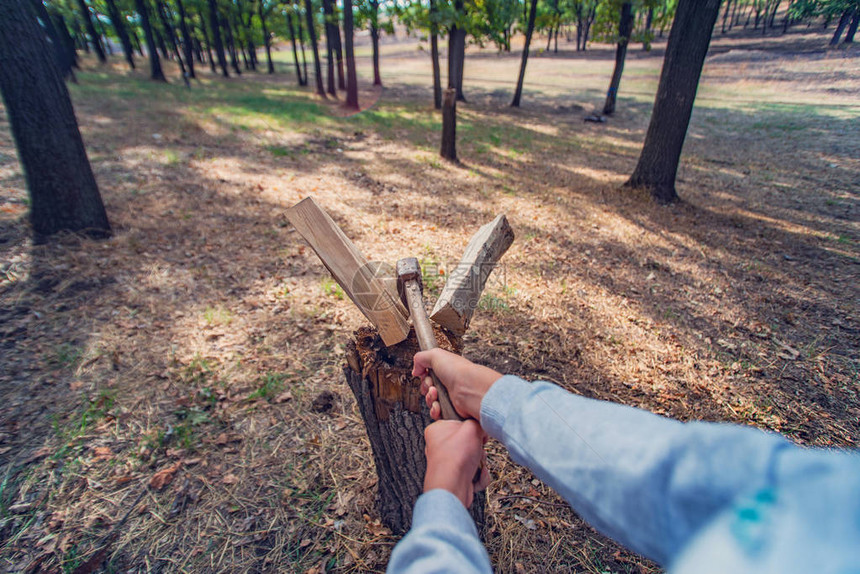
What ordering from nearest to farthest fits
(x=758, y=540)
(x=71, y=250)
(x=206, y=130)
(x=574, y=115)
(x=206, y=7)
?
(x=758, y=540)
(x=71, y=250)
(x=206, y=130)
(x=574, y=115)
(x=206, y=7)

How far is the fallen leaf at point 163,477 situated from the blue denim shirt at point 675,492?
2.33 metres

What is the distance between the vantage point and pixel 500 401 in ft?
3.70

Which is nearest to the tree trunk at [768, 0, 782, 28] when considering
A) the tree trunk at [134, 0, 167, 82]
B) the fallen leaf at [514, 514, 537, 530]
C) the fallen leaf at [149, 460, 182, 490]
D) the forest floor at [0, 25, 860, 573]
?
the forest floor at [0, 25, 860, 573]

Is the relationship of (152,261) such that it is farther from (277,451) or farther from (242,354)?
(277,451)

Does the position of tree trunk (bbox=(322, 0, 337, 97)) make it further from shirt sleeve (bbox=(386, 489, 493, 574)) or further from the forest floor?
shirt sleeve (bbox=(386, 489, 493, 574))

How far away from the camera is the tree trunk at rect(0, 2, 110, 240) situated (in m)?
3.80

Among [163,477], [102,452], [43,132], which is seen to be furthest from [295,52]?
[163,477]

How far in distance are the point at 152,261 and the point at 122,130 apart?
7282mm

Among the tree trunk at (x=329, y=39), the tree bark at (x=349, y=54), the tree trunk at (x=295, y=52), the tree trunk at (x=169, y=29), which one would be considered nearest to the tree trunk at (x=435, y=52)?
the tree bark at (x=349, y=54)

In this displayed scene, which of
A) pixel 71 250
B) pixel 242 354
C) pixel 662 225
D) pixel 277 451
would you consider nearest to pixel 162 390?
pixel 242 354

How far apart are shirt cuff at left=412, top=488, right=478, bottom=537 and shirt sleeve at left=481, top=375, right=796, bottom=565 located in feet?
0.71

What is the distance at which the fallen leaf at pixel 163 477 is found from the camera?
95.2 inches

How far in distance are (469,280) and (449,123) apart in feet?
24.9

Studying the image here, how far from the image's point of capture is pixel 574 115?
1659cm
